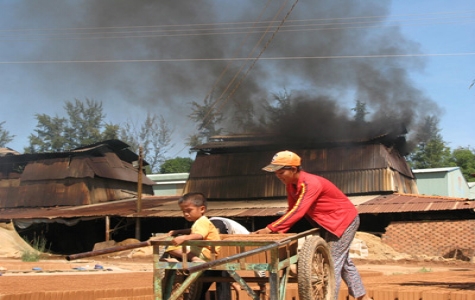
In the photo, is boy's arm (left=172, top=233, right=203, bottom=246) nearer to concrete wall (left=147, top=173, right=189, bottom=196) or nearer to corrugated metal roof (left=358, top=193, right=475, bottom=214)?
corrugated metal roof (left=358, top=193, right=475, bottom=214)

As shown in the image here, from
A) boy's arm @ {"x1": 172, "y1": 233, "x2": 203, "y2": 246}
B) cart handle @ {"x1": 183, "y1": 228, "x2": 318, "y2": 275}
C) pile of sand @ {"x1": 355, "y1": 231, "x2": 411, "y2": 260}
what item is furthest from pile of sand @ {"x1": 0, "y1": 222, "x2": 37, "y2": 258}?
cart handle @ {"x1": 183, "y1": 228, "x2": 318, "y2": 275}

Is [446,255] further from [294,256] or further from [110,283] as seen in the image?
[294,256]

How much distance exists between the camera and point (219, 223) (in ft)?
21.7

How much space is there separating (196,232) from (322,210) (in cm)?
126

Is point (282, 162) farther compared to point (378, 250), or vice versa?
point (378, 250)

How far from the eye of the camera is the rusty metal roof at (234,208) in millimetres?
25375

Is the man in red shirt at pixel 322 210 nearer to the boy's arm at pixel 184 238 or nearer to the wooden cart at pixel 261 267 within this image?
the wooden cart at pixel 261 267

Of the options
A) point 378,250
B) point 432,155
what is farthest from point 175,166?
point 378,250

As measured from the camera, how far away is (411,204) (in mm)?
26203

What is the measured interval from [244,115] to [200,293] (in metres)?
28.0

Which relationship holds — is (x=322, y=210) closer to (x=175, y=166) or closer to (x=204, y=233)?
(x=204, y=233)

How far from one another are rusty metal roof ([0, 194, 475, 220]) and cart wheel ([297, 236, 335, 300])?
19636mm

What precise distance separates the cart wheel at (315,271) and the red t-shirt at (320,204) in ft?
1.04

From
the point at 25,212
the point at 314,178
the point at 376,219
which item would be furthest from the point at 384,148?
the point at 314,178
